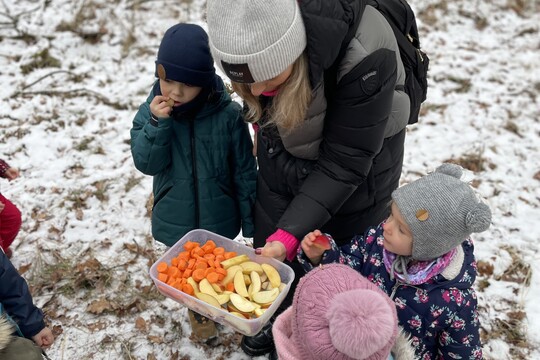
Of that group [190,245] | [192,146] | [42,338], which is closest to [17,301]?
[42,338]

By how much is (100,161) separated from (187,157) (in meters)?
2.02

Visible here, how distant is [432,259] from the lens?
1760 millimetres

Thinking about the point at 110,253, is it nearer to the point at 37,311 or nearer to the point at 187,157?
the point at 37,311

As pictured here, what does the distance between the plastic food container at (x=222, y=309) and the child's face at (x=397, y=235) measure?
44cm

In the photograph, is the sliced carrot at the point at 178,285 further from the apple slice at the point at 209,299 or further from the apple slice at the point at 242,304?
the apple slice at the point at 242,304

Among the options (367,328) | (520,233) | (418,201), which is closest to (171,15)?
(520,233)

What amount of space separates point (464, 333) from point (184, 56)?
1566 mm

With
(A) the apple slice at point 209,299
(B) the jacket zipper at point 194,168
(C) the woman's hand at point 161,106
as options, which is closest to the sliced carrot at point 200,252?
(A) the apple slice at point 209,299

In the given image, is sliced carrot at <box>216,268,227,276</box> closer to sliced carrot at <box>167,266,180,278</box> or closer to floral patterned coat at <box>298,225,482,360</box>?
sliced carrot at <box>167,266,180,278</box>

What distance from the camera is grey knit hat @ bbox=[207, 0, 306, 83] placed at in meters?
1.44

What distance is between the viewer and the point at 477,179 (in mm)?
4008

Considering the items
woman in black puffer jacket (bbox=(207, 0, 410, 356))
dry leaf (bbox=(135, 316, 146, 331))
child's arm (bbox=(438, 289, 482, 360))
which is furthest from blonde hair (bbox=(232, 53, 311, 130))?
dry leaf (bbox=(135, 316, 146, 331))

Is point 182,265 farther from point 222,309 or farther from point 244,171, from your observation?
point 244,171

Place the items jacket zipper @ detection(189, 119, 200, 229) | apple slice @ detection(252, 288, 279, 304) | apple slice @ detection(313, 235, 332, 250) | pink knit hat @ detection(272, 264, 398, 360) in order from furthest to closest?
jacket zipper @ detection(189, 119, 200, 229), apple slice @ detection(313, 235, 332, 250), apple slice @ detection(252, 288, 279, 304), pink knit hat @ detection(272, 264, 398, 360)
